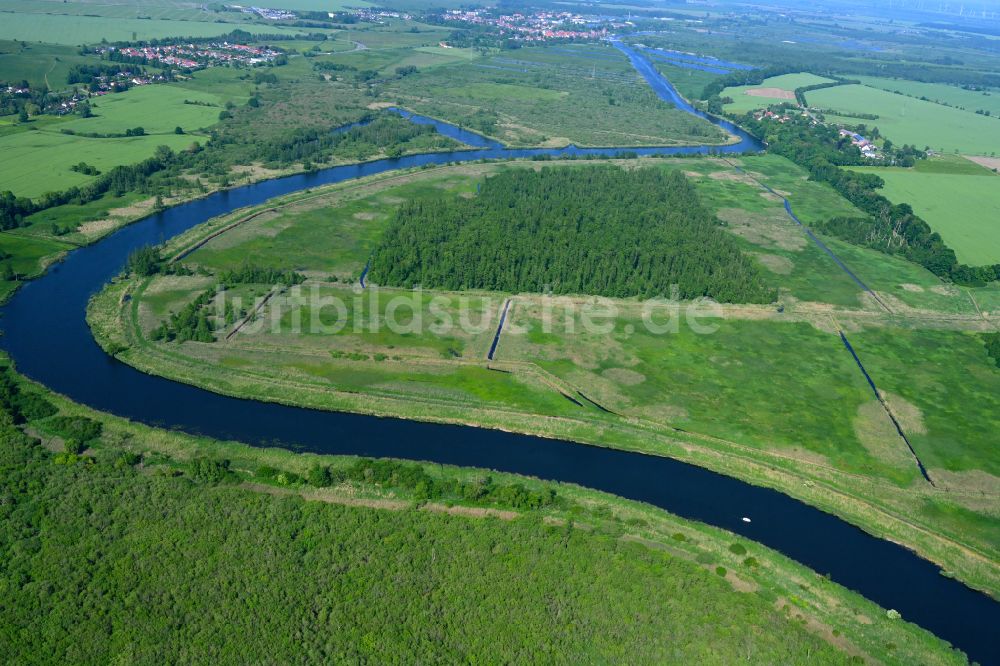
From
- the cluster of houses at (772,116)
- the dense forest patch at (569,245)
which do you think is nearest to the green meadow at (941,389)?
the dense forest patch at (569,245)

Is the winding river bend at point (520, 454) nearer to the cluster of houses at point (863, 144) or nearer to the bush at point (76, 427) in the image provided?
the bush at point (76, 427)

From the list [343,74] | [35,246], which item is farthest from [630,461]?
[343,74]

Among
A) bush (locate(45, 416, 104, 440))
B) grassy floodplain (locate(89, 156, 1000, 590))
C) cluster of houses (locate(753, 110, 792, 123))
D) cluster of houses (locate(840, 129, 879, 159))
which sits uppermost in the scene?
cluster of houses (locate(753, 110, 792, 123))

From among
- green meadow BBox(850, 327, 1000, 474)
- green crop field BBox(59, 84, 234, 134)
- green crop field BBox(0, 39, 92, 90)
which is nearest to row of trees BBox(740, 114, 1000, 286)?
green meadow BBox(850, 327, 1000, 474)

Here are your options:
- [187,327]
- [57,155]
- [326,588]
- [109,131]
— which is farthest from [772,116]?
[326,588]

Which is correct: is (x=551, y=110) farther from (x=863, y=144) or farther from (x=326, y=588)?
(x=326, y=588)

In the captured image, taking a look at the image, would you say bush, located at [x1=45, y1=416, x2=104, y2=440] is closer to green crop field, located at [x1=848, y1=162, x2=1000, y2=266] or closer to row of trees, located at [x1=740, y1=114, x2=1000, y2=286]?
row of trees, located at [x1=740, y1=114, x2=1000, y2=286]

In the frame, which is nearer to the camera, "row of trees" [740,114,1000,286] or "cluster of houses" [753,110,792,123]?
"row of trees" [740,114,1000,286]
